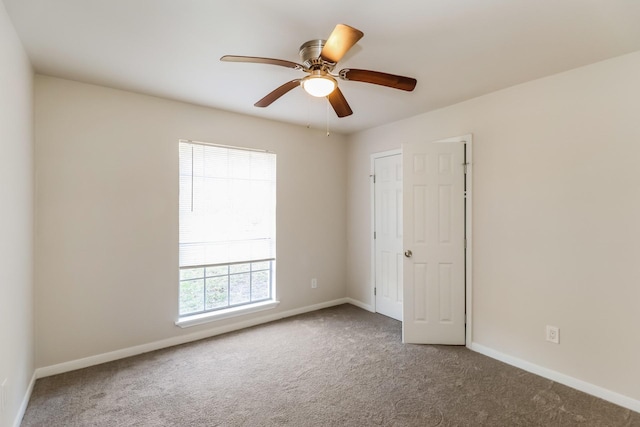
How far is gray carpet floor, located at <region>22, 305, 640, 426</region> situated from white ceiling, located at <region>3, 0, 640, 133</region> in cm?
245

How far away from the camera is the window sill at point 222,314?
3.20 m

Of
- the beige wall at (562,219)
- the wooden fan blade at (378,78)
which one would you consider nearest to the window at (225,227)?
the wooden fan blade at (378,78)

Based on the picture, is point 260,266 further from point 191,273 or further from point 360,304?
point 360,304

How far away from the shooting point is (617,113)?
2229mm

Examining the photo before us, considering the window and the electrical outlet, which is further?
the window

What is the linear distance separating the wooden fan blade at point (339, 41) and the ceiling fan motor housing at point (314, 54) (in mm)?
175

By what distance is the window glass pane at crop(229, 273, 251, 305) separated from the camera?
3598 mm

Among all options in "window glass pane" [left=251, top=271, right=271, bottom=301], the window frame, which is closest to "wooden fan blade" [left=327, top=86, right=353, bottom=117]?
the window frame

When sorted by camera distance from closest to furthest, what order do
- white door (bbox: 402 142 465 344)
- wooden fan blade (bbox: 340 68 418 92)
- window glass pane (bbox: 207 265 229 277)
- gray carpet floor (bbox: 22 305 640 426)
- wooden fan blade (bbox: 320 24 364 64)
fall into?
wooden fan blade (bbox: 320 24 364 64) → wooden fan blade (bbox: 340 68 418 92) → gray carpet floor (bbox: 22 305 640 426) → white door (bbox: 402 142 465 344) → window glass pane (bbox: 207 265 229 277)

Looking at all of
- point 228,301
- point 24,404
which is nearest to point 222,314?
point 228,301

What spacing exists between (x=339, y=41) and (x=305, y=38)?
20.2 inches

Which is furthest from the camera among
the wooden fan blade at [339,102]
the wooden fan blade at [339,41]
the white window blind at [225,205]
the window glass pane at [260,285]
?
the window glass pane at [260,285]

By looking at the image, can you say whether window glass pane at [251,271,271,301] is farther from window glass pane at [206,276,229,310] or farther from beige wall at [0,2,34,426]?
beige wall at [0,2,34,426]

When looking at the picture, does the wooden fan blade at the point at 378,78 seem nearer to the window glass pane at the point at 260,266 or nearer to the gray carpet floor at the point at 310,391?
the gray carpet floor at the point at 310,391
